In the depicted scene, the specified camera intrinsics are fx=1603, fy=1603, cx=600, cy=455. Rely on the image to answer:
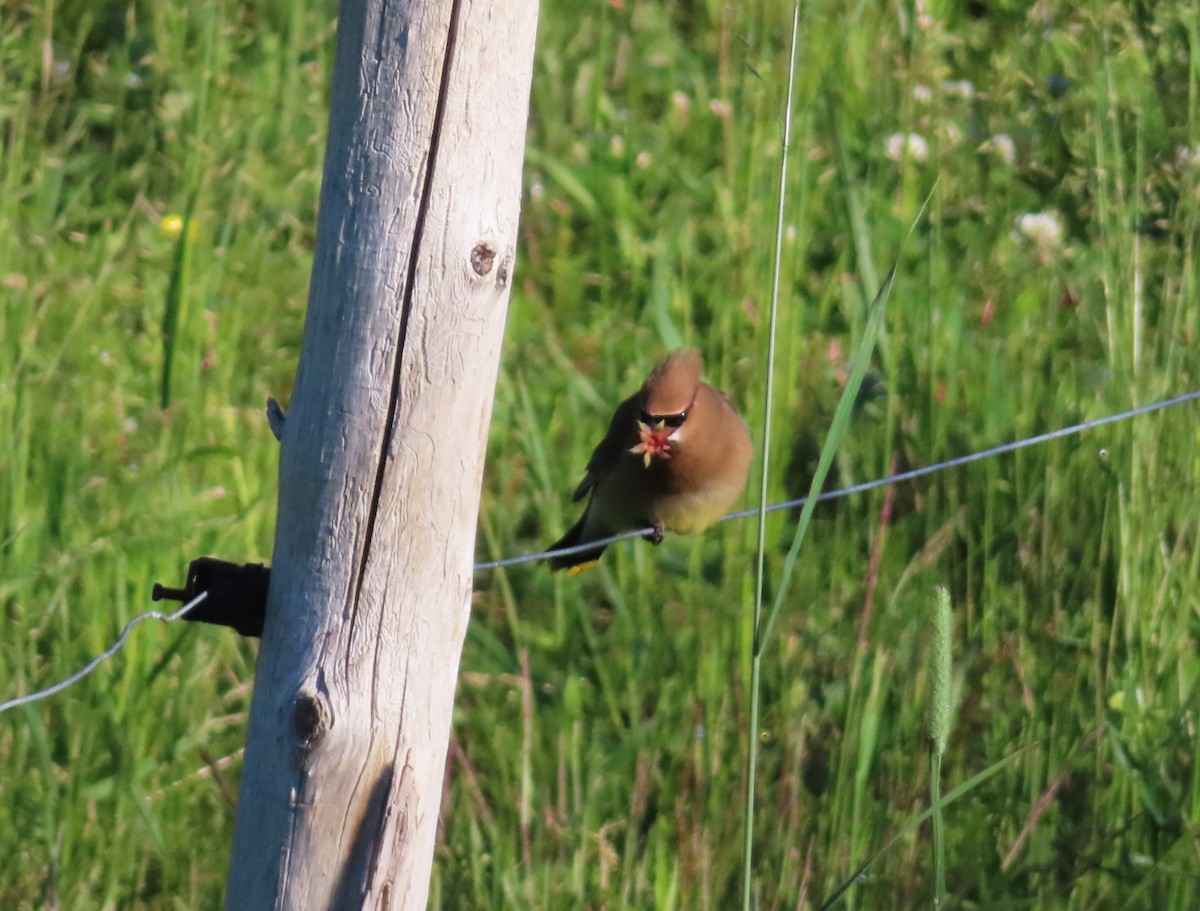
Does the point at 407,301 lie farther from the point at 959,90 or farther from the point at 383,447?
the point at 959,90

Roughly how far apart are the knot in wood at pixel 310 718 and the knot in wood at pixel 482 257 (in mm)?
462

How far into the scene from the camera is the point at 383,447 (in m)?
1.60

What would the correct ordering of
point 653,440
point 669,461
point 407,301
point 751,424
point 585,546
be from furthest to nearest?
point 751,424 < point 669,461 < point 653,440 < point 585,546 < point 407,301

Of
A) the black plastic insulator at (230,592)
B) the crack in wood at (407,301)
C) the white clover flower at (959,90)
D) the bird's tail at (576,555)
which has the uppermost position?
the white clover flower at (959,90)

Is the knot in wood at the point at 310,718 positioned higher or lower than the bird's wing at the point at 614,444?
lower

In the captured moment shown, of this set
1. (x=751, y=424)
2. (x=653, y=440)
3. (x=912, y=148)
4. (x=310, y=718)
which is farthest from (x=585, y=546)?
(x=912, y=148)

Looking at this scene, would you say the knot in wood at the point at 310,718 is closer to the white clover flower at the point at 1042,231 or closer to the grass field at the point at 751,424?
the grass field at the point at 751,424

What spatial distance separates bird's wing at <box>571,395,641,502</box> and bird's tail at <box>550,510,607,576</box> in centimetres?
11

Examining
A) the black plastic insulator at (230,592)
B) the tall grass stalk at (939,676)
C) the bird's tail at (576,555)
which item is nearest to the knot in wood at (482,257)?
the black plastic insulator at (230,592)

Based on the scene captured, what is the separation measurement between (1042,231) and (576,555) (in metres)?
1.83

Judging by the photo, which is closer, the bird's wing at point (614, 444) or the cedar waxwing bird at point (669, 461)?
the cedar waxwing bird at point (669, 461)

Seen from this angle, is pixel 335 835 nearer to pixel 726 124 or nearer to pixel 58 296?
pixel 58 296

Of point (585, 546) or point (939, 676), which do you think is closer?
point (939, 676)

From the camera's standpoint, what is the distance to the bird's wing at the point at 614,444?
324cm
